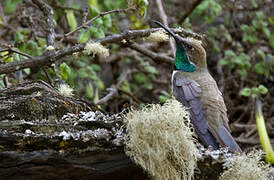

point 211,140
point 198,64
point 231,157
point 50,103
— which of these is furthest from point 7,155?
point 198,64

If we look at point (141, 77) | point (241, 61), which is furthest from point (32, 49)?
point (241, 61)

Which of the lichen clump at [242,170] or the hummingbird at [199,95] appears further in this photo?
the hummingbird at [199,95]

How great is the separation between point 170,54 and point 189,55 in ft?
5.89

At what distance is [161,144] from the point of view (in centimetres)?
196

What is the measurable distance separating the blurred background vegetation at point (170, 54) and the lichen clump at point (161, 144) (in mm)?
2455

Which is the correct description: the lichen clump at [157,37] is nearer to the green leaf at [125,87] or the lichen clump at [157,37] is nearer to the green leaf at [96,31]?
the green leaf at [96,31]

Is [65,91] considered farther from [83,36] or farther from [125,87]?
[125,87]

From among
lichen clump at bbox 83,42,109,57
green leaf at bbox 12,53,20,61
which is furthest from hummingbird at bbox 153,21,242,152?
green leaf at bbox 12,53,20,61

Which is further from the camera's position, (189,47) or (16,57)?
(189,47)

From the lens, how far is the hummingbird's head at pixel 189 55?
3637mm

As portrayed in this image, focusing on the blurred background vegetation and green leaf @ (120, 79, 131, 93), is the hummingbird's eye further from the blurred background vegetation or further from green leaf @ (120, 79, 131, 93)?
green leaf @ (120, 79, 131, 93)

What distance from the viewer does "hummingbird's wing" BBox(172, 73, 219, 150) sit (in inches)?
117

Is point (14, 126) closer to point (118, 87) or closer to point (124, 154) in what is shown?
point (124, 154)

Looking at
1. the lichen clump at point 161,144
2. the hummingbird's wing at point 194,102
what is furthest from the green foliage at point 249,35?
the lichen clump at point 161,144
